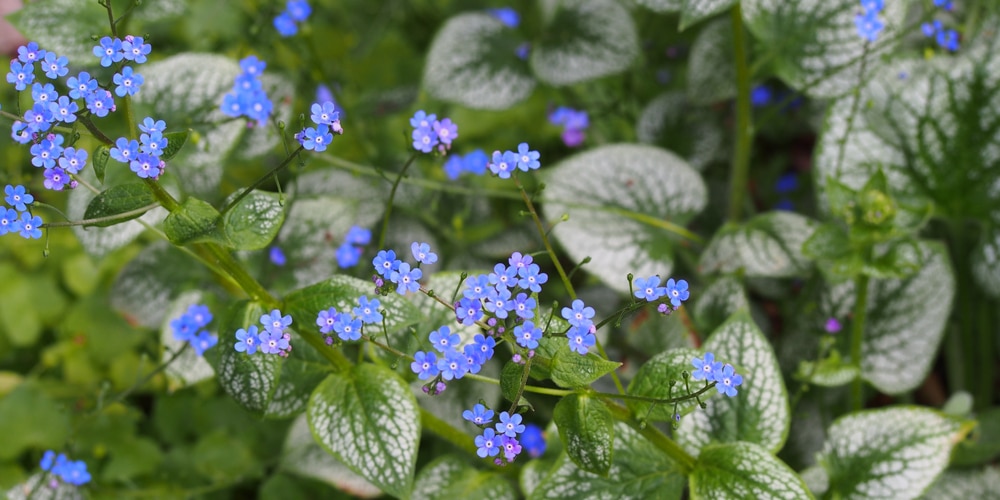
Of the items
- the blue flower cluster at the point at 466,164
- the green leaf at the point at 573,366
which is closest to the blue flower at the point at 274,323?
the green leaf at the point at 573,366

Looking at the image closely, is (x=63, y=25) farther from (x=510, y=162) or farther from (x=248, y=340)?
(x=510, y=162)

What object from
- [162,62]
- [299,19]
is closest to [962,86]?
[299,19]

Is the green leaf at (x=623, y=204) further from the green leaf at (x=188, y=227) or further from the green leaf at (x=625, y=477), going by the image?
the green leaf at (x=188, y=227)

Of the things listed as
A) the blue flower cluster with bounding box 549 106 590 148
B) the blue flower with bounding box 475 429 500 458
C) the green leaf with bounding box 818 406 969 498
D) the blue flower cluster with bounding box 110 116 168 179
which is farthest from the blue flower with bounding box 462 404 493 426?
the blue flower cluster with bounding box 549 106 590 148

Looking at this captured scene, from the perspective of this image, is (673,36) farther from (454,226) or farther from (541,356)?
(541,356)

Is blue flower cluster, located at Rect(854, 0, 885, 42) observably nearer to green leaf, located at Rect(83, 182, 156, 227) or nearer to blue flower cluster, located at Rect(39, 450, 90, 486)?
green leaf, located at Rect(83, 182, 156, 227)
